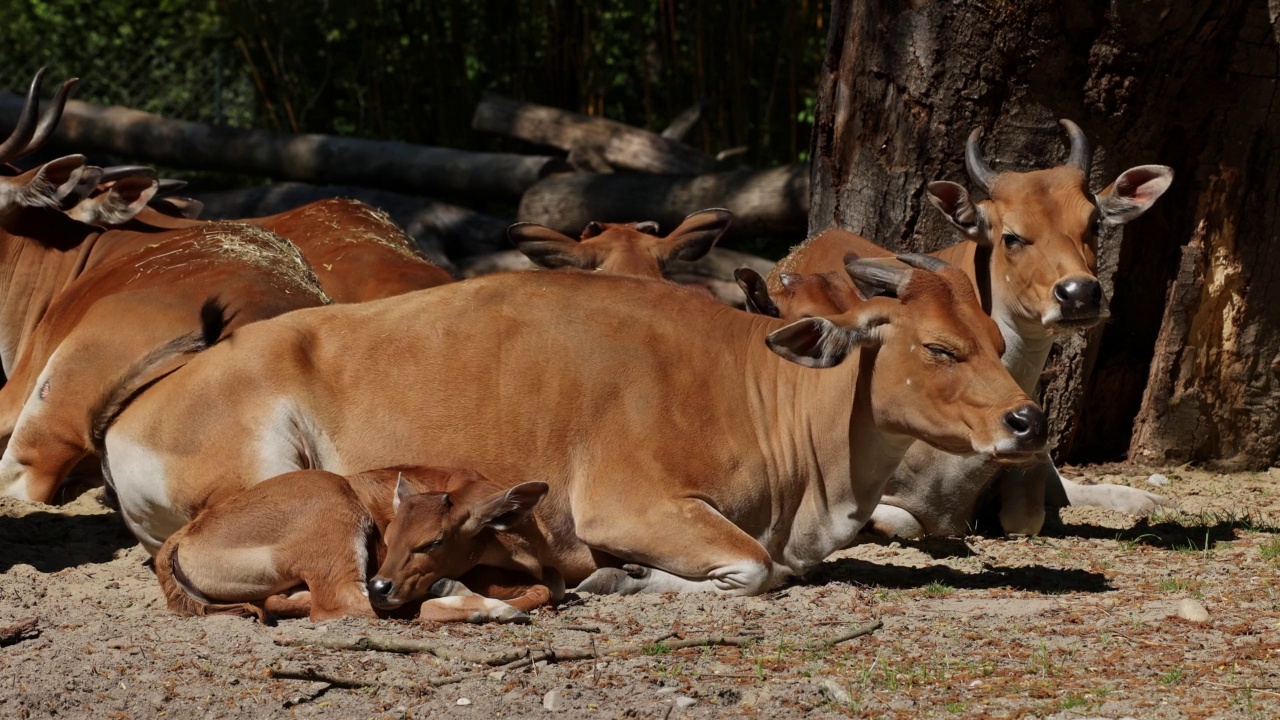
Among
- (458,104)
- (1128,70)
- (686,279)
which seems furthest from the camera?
(458,104)

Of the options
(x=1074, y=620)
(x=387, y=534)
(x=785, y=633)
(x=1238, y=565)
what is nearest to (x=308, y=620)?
(x=387, y=534)

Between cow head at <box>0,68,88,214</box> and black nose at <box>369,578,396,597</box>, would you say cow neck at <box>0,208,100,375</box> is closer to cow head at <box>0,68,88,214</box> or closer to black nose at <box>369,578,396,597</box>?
cow head at <box>0,68,88,214</box>

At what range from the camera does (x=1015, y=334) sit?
6.71 m

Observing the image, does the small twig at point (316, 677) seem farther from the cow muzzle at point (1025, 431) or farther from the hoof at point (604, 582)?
the cow muzzle at point (1025, 431)

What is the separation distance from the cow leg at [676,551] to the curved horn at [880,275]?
0.98 metres

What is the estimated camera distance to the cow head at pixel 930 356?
212 inches

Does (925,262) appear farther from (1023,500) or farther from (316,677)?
(316,677)

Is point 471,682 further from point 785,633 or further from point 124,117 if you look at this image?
point 124,117

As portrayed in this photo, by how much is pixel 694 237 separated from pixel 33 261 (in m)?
3.46

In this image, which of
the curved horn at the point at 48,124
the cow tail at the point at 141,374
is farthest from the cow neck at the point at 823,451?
the curved horn at the point at 48,124

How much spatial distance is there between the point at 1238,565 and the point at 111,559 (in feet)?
14.2

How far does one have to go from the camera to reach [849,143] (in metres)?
7.85

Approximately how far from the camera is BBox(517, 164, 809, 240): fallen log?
11.4 m

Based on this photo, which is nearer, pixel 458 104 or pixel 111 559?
pixel 111 559
